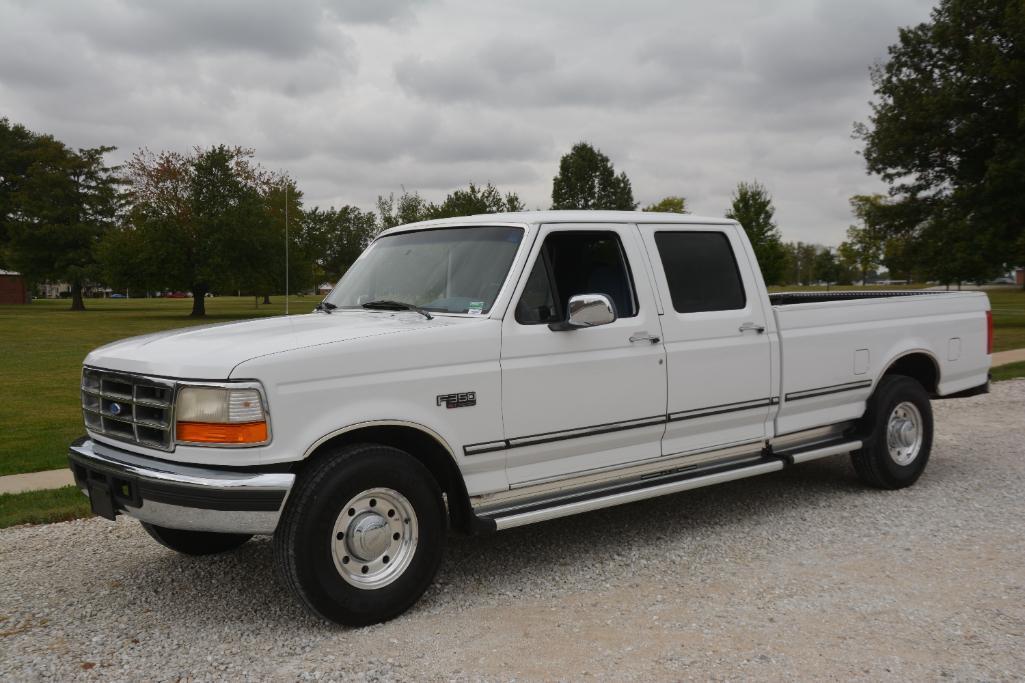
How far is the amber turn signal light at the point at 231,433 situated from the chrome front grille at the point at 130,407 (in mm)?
171

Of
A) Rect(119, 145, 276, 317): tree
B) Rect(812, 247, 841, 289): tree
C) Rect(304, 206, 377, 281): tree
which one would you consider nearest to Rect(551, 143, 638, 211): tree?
Rect(304, 206, 377, 281): tree

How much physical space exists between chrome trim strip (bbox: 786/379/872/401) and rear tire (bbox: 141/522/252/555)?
3.75m

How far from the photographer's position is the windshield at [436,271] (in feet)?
16.6

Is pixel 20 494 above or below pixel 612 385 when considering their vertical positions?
below

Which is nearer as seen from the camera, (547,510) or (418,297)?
(547,510)

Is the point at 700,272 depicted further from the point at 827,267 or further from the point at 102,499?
the point at 827,267

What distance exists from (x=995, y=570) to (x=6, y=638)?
5283 mm

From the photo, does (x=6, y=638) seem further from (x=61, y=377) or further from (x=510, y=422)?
(x=61, y=377)

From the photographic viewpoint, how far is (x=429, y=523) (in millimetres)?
4504

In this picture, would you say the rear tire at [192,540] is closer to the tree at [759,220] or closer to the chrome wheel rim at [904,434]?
the chrome wheel rim at [904,434]

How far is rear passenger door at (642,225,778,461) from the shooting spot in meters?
5.54

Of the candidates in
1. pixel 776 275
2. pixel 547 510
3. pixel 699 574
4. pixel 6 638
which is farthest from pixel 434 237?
pixel 776 275

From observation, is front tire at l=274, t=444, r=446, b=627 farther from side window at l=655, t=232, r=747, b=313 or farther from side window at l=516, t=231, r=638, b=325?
side window at l=655, t=232, r=747, b=313

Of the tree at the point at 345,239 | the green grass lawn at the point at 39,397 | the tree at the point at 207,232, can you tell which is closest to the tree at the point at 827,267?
the tree at the point at 345,239
